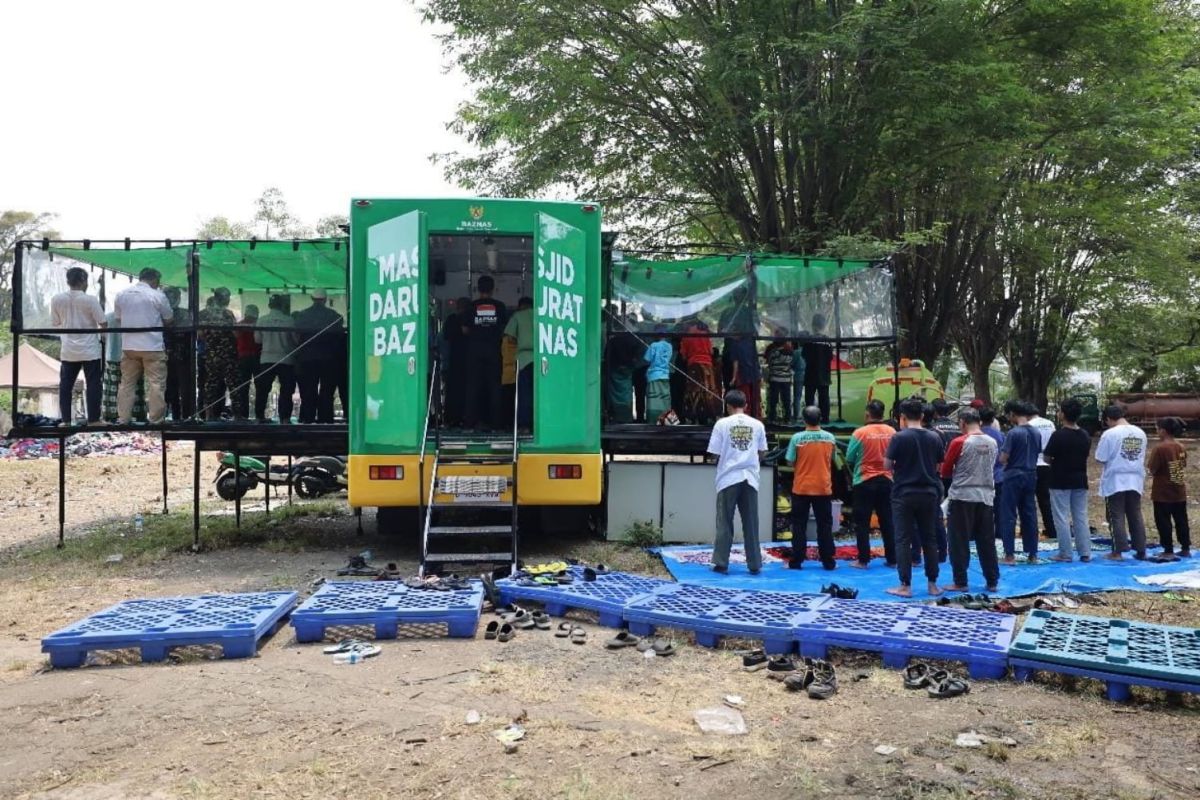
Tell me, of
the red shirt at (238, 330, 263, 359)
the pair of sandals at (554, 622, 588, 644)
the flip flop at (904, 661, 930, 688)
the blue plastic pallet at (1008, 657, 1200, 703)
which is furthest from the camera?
the red shirt at (238, 330, 263, 359)

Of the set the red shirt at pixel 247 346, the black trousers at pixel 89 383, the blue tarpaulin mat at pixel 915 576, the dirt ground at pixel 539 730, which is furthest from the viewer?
the red shirt at pixel 247 346

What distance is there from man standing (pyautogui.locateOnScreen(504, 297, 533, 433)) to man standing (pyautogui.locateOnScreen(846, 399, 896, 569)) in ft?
11.1

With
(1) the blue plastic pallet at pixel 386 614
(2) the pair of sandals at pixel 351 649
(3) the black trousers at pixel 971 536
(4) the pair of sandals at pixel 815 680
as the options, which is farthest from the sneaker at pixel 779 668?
(3) the black trousers at pixel 971 536

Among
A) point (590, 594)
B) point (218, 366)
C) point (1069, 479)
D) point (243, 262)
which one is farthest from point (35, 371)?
point (1069, 479)

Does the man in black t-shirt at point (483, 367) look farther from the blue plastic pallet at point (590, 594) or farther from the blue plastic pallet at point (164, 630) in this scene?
the blue plastic pallet at point (164, 630)

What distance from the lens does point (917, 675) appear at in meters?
5.52

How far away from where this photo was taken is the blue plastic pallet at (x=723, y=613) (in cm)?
609

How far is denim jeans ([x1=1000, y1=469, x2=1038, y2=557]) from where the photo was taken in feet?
31.6

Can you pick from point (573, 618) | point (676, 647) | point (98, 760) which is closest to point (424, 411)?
point (573, 618)

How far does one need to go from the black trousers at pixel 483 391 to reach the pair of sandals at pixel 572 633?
14.4 feet

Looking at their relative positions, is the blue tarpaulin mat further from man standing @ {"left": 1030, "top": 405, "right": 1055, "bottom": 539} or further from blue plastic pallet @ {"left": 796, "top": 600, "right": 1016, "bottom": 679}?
blue plastic pallet @ {"left": 796, "top": 600, "right": 1016, "bottom": 679}

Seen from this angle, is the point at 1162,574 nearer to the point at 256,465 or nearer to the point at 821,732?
the point at 821,732

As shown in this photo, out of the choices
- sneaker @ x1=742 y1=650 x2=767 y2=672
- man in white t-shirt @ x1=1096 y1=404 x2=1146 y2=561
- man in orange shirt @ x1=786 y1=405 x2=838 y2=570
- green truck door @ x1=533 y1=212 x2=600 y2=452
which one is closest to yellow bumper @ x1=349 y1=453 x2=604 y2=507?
green truck door @ x1=533 y1=212 x2=600 y2=452

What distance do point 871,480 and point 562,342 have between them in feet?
10.5
